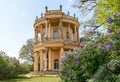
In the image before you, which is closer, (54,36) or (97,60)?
(97,60)

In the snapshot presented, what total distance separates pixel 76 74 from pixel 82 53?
0.96 m

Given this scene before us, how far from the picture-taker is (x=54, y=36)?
142 ft

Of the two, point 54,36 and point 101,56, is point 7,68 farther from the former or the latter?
point 101,56

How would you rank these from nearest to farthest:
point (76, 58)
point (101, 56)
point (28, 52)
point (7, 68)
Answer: point (101, 56) → point (76, 58) → point (7, 68) → point (28, 52)

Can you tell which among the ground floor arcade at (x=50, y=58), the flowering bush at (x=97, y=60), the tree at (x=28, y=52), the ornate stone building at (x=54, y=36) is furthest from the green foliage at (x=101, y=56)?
the tree at (x=28, y=52)

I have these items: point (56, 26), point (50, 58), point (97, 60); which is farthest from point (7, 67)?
point (97, 60)

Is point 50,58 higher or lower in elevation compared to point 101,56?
lower

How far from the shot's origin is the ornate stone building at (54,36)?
40.2 m

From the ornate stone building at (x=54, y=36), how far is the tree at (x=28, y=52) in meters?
28.7

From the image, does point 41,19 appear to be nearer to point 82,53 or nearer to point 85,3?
point 85,3

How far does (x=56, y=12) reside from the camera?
133ft

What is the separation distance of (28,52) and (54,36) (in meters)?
31.7

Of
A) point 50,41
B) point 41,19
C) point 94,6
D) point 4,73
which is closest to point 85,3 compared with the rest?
point 94,6

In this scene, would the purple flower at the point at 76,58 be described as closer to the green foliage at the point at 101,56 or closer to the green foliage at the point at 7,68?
the green foliage at the point at 101,56
